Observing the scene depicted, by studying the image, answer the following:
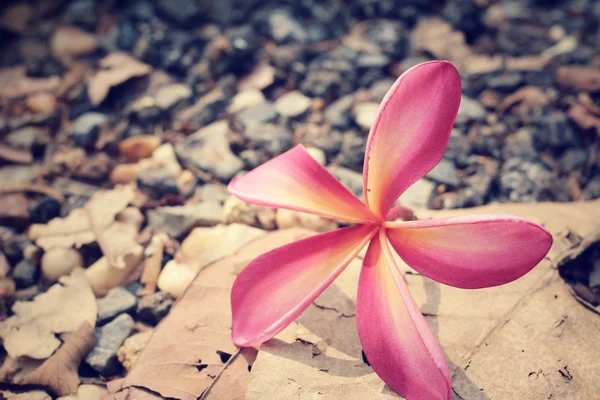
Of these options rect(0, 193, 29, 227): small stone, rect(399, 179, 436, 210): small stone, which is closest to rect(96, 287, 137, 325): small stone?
rect(0, 193, 29, 227): small stone

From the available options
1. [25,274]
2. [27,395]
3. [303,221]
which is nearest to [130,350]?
[27,395]

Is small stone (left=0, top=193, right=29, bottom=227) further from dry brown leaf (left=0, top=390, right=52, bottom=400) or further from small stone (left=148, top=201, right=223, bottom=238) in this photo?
dry brown leaf (left=0, top=390, right=52, bottom=400)

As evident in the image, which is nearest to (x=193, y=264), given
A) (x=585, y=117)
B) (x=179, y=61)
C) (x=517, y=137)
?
(x=179, y=61)

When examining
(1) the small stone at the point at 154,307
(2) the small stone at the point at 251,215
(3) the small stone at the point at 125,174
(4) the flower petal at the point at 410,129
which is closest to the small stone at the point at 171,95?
(3) the small stone at the point at 125,174

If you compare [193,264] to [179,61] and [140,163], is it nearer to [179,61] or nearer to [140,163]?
[140,163]

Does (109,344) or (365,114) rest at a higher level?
(365,114)

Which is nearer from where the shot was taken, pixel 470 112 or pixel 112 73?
pixel 470 112

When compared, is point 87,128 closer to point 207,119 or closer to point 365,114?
point 207,119
